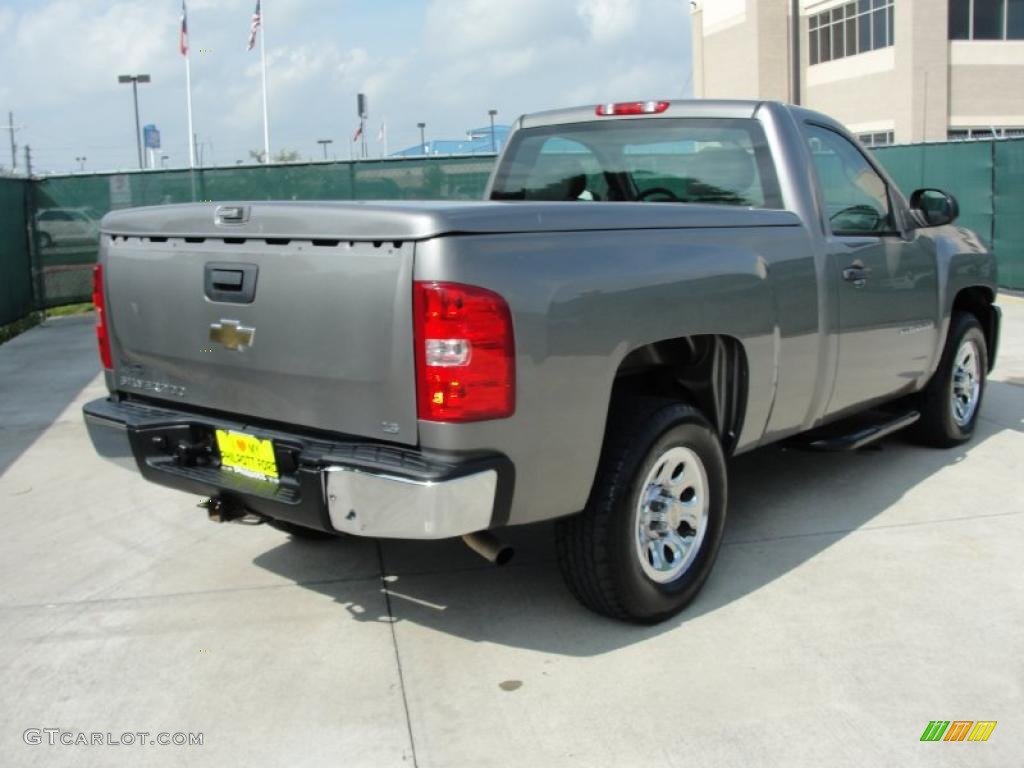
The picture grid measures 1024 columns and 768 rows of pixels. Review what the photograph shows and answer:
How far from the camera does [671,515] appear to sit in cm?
415

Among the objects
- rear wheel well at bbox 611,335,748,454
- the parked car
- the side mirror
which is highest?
the parked car

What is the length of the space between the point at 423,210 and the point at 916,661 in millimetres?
2232

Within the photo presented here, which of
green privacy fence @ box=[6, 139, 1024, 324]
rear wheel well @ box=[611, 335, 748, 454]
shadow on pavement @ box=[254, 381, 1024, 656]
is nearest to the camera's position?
shadow on pavement @ box=[254, 381, 1024, 656]

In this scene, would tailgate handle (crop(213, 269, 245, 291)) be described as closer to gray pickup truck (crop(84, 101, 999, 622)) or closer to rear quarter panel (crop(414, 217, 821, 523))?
gray pickup truck (crop(84, 101, 999, 622))

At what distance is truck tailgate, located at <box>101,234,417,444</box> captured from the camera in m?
3.38

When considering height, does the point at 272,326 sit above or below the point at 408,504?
above

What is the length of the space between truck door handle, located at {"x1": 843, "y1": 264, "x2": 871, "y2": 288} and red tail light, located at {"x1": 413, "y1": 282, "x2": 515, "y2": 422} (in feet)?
7.47

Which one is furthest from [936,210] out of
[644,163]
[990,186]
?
[990,186]

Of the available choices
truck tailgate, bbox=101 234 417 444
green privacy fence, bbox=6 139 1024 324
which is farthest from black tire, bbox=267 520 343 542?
green privacy fence, bbox=6 139 1024 324

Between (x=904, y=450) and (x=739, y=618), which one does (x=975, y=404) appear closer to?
(x=904, y=450)

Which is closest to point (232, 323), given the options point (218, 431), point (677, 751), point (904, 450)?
point (218, 431)

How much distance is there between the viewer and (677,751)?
3.25 metres

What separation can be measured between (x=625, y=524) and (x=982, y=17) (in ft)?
122

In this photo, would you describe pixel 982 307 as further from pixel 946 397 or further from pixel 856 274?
pixel 856 274
